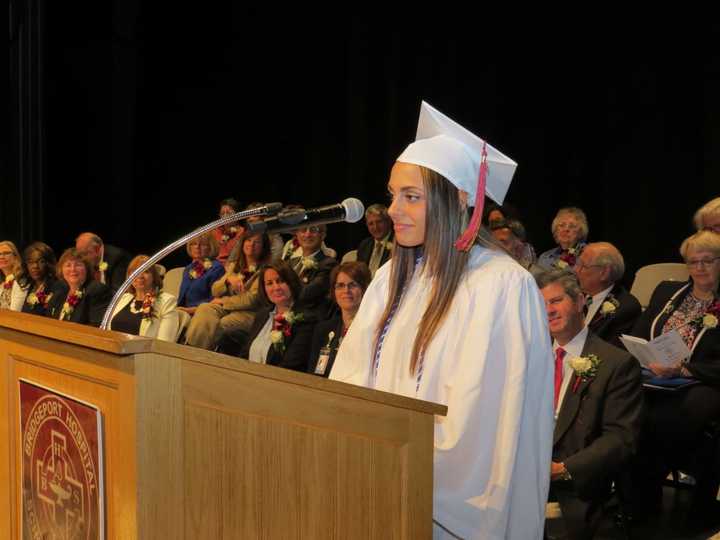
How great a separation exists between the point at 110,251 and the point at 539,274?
6.17m

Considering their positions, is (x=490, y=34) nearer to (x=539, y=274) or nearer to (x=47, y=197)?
(x=539, y=274)

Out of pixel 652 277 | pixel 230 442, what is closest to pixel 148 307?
pixel 652 277

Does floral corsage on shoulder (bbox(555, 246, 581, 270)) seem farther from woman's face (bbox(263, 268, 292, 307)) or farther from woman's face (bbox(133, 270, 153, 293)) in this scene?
woman's face (bbox(133, 270, 153, 293))

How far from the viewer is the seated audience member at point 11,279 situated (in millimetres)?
8594

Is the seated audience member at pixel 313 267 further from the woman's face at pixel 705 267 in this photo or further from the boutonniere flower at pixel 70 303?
the woman's face at pixel 705 267

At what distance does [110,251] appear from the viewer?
30.0 ft

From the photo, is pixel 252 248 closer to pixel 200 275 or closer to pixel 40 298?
pixel 200 275

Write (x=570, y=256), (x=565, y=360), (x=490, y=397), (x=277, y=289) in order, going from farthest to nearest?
(x=570, y=256)
(x=277, y=289)
(x=565, y=360)
(x=490, y=397)

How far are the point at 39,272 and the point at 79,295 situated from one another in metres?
1.02

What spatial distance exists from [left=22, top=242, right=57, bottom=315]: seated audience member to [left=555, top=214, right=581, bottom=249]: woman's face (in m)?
4.58

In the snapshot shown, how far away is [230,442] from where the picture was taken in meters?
1.62

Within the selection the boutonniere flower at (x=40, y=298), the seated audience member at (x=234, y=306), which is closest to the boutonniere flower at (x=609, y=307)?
the seated audience member at (x=234, y=306)

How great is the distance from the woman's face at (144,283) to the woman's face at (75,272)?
1.22 m

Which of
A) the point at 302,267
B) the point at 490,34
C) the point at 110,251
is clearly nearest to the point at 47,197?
the point at 110,251
